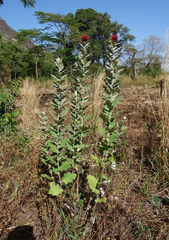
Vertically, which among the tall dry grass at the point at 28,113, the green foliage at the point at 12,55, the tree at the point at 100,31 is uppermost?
the tree at the point at 100,31

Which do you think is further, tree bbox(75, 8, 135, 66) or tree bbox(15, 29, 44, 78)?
tree bbox(75, 8, 135, 66)

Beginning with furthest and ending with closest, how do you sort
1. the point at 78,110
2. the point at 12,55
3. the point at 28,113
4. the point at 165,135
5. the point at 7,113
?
the point at 12,55, the point at 28,113, the point at 7,113, the point at 165,135, the point at 78,110

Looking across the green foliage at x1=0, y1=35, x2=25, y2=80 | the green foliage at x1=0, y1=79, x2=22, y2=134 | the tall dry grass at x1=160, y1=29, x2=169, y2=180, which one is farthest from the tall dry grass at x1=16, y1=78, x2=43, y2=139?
the green foliage at x1=0, y1=35, x2=25, y2=80

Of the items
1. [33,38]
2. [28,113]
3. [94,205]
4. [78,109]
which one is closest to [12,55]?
[33,38]

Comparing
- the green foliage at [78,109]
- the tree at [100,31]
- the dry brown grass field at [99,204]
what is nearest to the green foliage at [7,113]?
the dry brown grass field at [99,204]

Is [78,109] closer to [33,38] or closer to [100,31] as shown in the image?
[33,38]

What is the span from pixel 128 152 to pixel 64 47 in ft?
71.3

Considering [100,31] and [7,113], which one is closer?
[7,113]

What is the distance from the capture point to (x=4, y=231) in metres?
1.27

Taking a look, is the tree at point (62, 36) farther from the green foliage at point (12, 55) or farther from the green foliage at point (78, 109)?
the green foliage at point (78, 109)

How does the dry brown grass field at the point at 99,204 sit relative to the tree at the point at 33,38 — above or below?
below

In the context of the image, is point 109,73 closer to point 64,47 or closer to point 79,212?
point 79,212

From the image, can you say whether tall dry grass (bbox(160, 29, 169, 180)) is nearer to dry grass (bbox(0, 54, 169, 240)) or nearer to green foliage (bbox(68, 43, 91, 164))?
dry grass (bbox(0, 54, 169, 240))

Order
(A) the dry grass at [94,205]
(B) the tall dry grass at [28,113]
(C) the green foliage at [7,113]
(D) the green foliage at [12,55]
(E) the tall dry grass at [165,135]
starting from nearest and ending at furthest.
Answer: (A) the dry grass at [94,205]
(E) the tall dry grass at [165,135]
(C) the green foliage at [7,113]
(B) the tall dry grass at [28,113]
(D) the green foliage at [12,55]
